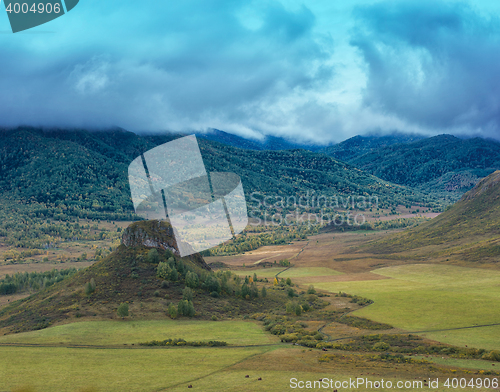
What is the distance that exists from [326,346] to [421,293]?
1868 inches

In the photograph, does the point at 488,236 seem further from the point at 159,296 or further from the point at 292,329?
the point at 159,296

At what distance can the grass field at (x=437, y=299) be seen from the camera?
56044mm

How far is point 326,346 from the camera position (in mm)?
50906

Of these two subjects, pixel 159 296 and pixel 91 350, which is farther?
pixel 159 296

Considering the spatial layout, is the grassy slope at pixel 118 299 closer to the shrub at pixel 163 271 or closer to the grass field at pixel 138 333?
the shrub at pixel 163 271

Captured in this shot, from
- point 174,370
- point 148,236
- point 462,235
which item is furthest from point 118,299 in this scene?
point 462,235

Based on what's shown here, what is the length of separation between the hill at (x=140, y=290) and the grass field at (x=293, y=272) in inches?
1659

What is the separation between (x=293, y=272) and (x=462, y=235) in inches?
2846

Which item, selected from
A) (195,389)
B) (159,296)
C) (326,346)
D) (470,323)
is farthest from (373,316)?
(195,389)

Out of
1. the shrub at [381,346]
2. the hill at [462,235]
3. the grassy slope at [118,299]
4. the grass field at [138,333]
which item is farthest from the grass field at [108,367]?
the hill at [462,235]

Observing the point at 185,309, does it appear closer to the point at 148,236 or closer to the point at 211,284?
the point at 211,284

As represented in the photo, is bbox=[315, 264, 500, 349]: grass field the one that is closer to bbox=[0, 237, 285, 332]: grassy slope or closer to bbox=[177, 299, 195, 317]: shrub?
bbox=[0, 237, 285, 332]: grassy slope

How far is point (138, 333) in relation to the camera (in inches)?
2347

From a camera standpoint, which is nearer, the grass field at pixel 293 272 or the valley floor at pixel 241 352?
the valley floor at pixel 241 352
